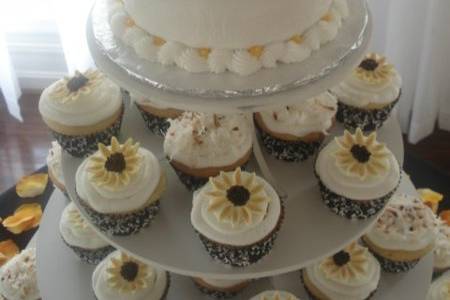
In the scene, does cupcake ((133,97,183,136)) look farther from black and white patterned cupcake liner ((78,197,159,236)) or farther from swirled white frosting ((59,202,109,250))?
swirled white frosting ((59,202,109,250))

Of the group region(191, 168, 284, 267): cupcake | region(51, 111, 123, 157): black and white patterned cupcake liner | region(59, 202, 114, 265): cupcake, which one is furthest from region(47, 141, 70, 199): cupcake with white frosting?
region(191, 168, 284, 267): cupcake

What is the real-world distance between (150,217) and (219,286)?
361mm

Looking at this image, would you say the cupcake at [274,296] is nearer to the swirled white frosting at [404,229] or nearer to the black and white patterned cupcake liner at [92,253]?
the swirled white frosting at [404,229]

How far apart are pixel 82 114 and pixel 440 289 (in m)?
1.24

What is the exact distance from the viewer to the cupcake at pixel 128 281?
1646 mm

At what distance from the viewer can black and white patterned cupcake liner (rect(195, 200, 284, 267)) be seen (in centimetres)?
133

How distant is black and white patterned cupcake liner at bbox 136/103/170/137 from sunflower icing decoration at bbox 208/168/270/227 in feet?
0.98

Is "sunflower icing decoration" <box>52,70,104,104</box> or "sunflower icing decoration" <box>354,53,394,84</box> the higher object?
"sunflower icing decoration" <box>52,70,104,104</box>

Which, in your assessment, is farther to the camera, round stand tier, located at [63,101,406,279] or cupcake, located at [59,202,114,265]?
cupcake, located at [59,202,114,265]

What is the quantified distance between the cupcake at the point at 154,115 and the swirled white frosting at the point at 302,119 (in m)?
0.28

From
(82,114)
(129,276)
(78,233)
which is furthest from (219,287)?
(82,114)

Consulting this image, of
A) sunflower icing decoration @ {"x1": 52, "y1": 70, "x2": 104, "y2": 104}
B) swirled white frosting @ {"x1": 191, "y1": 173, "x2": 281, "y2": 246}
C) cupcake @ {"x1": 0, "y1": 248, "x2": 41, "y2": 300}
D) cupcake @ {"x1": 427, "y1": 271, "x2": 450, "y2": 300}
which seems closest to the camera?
swirled white frosting @ {"x1": 191, "y1": 173, "x2": 281, "y2": 246}

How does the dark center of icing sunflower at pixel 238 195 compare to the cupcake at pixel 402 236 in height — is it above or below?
above

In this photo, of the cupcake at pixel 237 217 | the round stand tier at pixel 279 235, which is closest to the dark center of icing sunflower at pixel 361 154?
the round stand tier at pixel 279 235
